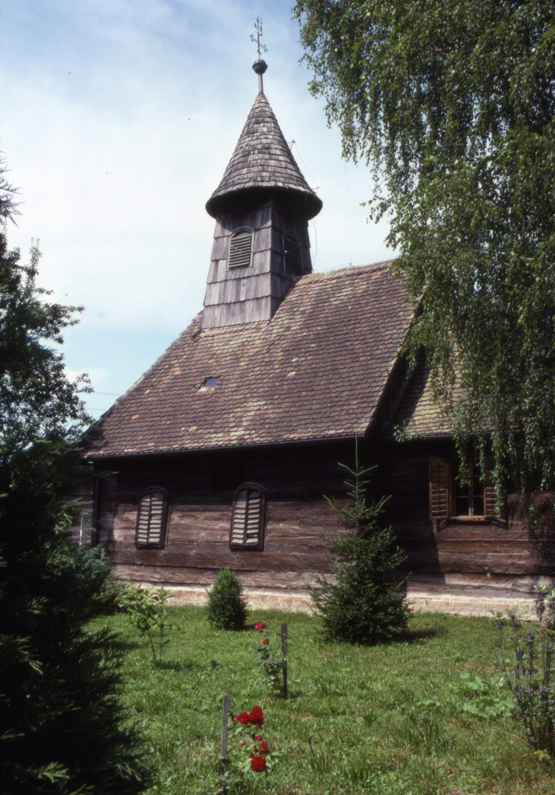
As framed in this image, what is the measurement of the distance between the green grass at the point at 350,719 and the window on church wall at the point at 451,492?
3006mm

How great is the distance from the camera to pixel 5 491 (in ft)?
10.7

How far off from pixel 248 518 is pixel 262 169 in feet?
34.2

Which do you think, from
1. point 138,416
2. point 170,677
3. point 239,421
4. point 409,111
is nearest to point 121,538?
point 138,416

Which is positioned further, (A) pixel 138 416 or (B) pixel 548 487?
(A) pixel 138 416

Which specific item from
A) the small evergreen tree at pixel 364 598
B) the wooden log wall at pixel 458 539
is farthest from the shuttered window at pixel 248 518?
the small evergreen tree at pixel 364 598

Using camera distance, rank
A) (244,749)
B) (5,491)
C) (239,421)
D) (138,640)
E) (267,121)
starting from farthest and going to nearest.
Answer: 1. (267,121)
2. (239,421)
3. (138,640)
4. (244,749)
5. (5,491)

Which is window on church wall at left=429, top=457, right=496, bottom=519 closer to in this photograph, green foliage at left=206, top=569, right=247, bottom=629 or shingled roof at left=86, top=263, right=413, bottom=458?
shingled roof at left=86, top=263, right=413, bottom=458

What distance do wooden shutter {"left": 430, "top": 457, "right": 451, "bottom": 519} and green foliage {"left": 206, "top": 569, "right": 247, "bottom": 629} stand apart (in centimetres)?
408

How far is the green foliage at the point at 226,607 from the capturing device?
1139 cm

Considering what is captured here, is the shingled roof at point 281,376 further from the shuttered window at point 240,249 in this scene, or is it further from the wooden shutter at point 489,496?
the wooden shutter at point 489,496

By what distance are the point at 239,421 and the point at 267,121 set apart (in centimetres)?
1098

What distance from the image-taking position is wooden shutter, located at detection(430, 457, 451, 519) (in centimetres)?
1239

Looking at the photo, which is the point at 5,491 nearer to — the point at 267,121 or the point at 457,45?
the point at 457,45

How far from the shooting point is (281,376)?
15.1 meters
